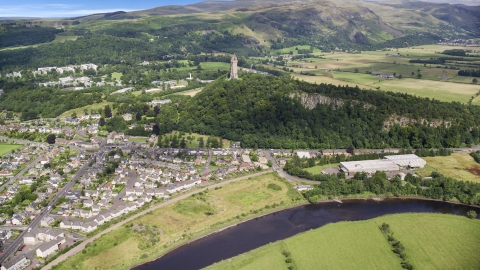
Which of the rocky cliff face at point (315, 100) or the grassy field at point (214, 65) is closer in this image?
the rocky cliff face at point (315, 100)

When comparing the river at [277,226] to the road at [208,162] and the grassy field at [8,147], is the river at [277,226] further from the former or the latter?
the grassy field at [8,147]

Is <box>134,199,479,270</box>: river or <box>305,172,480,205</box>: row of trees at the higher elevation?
<box>305,172,480,205</box>: row of trees

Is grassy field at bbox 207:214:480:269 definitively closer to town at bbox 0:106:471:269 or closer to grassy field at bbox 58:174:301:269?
grassy field at bbox 58:174:301:269

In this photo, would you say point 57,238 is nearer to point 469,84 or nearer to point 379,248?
point 379,248

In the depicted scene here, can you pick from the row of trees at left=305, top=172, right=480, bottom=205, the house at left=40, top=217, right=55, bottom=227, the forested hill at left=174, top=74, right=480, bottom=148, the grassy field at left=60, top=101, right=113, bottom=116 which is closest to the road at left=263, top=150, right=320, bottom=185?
the row of trees at left=305, top=172, right=480, bottom=205

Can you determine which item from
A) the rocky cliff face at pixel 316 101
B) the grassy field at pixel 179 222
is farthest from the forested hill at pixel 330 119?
the grassy field at pixel 179 222

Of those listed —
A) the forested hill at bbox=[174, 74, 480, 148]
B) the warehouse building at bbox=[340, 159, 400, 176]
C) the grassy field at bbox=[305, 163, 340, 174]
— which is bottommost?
the grassy field at bbox=[305, 163, 340, 174]

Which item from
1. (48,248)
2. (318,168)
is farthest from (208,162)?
(48,248)
